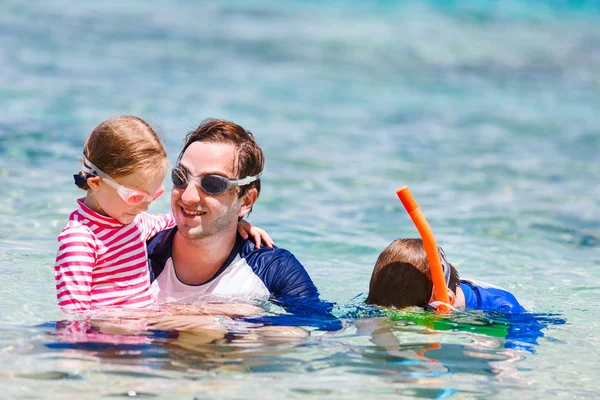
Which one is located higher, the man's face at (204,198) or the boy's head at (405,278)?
the man's face at (204,198)

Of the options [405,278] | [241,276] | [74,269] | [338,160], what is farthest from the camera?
[338,160]

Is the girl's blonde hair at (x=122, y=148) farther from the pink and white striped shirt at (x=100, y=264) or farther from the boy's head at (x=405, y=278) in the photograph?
the boy's head at (x=405, y=278)

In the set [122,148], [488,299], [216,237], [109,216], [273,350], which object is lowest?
[273,350]

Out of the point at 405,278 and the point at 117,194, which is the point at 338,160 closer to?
the point at 405,278

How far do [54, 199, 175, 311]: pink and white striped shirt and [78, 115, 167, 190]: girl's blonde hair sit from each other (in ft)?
0.76

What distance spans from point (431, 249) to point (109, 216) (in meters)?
1.64

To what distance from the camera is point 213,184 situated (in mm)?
4523

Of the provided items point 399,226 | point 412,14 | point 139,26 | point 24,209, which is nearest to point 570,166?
point 399,226

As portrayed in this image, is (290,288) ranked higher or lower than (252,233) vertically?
lower

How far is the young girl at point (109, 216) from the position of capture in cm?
412

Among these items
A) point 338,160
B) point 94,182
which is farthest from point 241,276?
point 338,160

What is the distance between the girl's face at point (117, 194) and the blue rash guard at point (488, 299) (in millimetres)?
1851

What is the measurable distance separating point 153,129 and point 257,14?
18468 mm

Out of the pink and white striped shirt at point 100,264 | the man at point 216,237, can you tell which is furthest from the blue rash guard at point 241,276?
the pink and white striped shirt at point 100,264
